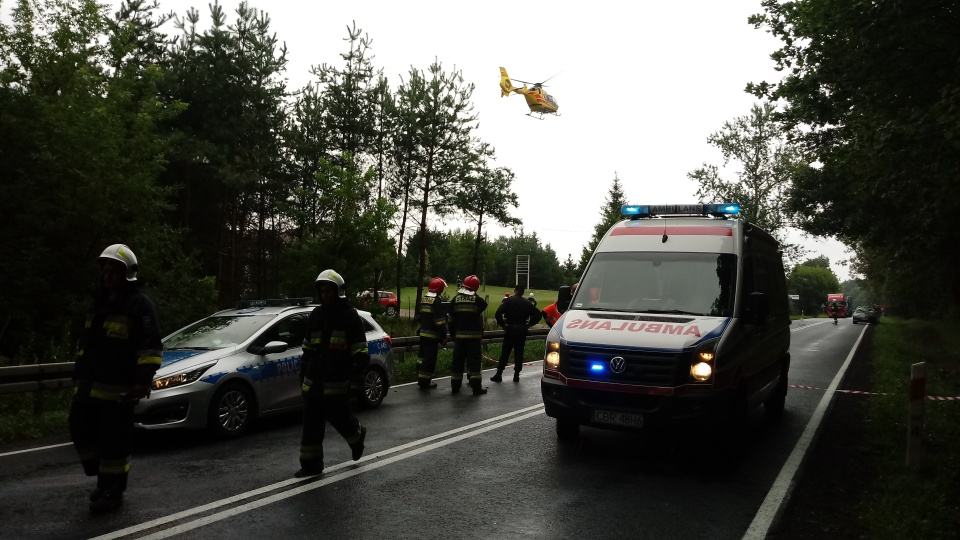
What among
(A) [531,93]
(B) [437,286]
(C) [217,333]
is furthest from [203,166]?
(C) [217,333]

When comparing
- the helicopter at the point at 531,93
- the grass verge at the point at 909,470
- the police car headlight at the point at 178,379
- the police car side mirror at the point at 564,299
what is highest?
the helicopter at the point at 531,93

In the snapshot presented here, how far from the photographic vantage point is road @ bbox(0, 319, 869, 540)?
5.07 metres

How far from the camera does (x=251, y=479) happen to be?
6.31 meters

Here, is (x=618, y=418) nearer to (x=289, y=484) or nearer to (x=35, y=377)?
(x=289, y=484)

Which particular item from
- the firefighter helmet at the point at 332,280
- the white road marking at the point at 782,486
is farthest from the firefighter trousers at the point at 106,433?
the white road marking at the point at 782,486

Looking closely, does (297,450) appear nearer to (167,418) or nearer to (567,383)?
(167,418)

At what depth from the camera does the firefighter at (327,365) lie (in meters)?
6.42

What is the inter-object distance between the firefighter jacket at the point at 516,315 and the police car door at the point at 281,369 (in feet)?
17.1

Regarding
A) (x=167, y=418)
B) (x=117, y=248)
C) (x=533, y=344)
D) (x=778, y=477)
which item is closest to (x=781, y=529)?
(x=778, y=477)

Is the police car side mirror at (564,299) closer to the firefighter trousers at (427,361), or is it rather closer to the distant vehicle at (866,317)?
the firefighter trousers at (427,361)

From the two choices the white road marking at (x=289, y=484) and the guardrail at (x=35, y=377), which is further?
the guardrail at (x=35, y=377)

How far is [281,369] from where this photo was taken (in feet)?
29.5

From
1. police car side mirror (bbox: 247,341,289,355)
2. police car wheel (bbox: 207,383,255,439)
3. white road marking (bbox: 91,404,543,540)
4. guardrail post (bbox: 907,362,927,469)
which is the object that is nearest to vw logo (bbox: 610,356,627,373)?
white road marking (bbox: 91,404,543,540)

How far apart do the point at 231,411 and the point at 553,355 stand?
3796 millimetres
